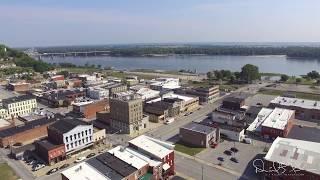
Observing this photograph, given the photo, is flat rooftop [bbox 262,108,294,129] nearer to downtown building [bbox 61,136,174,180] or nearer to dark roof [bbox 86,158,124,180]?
downtown building [bbox 61,136,174,180]

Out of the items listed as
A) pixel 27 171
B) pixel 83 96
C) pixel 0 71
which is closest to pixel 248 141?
pixel 27 171

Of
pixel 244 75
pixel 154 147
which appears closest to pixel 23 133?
pixel 154 147

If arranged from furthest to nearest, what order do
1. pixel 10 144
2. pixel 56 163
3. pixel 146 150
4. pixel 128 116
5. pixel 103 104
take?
pixel 103 104 → pixel 128 116 → pixel 10 144 → pixel 56 163 → pixel 146 150

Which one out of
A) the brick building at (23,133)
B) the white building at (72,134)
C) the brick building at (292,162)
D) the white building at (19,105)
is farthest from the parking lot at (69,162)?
the white building at (19,105)

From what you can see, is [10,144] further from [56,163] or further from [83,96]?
[83,96]

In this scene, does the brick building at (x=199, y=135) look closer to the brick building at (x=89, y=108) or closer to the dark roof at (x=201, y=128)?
the dark roof at (x=201, y=128)
